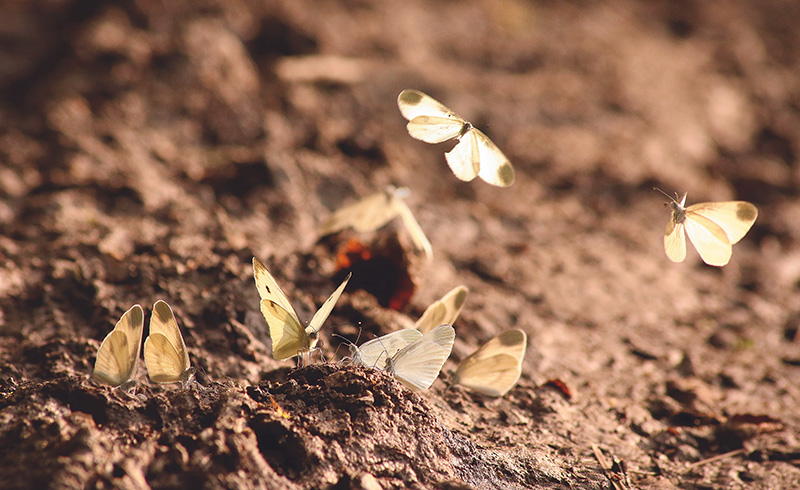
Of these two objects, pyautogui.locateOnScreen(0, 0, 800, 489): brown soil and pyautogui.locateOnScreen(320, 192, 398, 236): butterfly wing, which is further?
pyautogui.locateOnScreen(320, 192, 398, 236): butterfly wing

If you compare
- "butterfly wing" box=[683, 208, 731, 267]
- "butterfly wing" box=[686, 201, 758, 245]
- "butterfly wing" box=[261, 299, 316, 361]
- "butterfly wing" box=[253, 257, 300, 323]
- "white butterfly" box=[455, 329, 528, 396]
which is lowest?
"butterfly wing" box=[261, 299, 316, 361]

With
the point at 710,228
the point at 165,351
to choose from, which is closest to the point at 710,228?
the point at 710,228

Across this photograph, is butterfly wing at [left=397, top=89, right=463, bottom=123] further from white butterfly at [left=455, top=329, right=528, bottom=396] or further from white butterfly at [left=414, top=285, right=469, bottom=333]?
white butterfly at [left=455, top=329, right=528, bottom=396]

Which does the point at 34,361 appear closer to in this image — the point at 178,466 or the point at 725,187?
the point at 178,466

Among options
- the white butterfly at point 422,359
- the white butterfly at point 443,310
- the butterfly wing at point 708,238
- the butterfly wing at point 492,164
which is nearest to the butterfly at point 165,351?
the white butterfly at point 422,359

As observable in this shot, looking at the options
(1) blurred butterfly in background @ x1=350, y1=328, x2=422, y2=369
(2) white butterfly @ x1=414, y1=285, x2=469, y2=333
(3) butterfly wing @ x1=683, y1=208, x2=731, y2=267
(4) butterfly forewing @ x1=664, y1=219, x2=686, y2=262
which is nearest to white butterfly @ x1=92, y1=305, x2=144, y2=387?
(1) blurred butterfly in background @ x1=350, y1=328, x2=422, y2=369

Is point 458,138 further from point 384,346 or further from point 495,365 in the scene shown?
point 495,365

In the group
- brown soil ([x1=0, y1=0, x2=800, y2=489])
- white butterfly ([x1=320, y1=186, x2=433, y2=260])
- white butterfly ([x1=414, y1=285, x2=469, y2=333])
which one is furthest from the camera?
white butterfly ([x1=320, y1=186, x2=433, y2=260])
